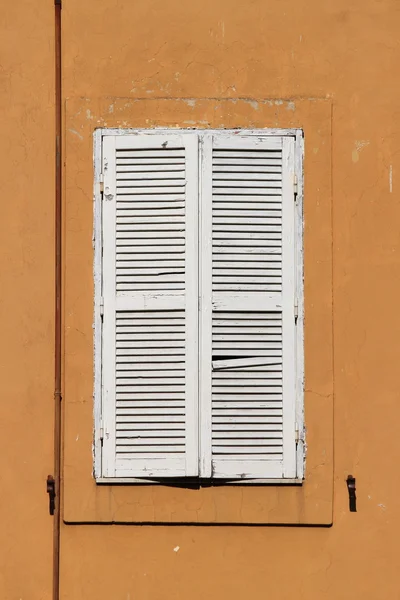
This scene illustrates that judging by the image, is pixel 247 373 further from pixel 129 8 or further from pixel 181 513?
pixel 129 8

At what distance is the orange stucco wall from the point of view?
15.8 feet
